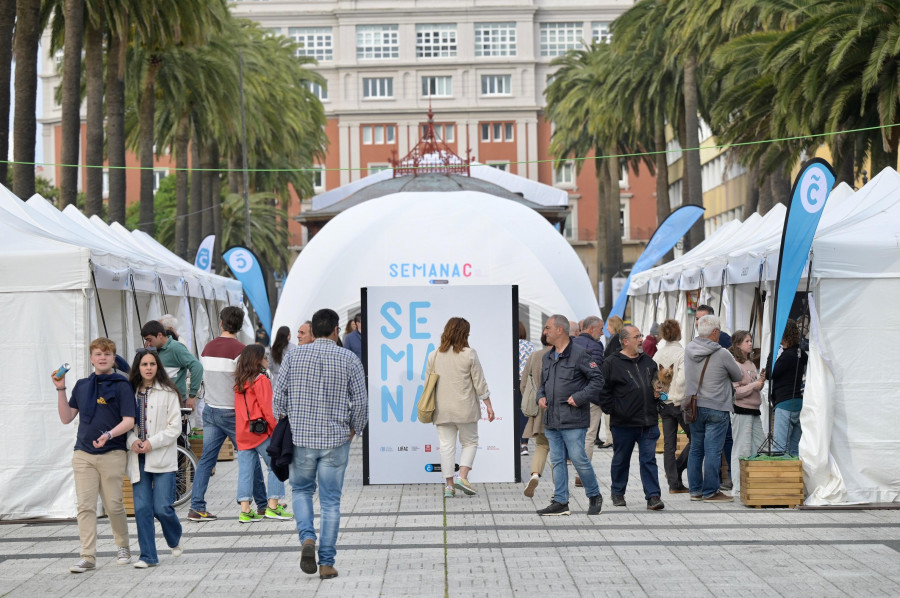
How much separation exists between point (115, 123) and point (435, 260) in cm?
816

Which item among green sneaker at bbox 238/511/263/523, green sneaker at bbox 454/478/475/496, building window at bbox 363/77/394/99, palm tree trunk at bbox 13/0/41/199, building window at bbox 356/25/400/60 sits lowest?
green sneaker at bbox 238/511/263/523

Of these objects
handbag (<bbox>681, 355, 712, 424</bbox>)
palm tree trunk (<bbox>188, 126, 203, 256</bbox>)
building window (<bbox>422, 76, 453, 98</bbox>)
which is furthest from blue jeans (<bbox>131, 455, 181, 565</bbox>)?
building window (<bbox>422, 76, 453, 98</bbox>)

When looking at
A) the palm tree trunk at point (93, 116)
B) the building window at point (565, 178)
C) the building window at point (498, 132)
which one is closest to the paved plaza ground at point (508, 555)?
the palm tree trunk at point (93, 116)

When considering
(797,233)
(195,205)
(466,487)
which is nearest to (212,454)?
(466,487)

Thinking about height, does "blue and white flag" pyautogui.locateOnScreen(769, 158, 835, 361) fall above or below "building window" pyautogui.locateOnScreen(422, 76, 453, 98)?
below

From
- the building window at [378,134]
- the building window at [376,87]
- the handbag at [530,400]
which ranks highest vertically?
the building window at [376,87]

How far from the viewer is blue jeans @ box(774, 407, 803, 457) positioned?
41.3ft

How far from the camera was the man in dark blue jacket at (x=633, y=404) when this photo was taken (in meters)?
12.0

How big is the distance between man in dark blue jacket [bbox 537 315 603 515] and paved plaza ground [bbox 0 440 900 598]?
0.87ft

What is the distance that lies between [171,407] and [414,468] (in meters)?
5.05

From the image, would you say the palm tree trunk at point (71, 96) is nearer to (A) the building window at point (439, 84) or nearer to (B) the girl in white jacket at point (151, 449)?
(B) the girl in white jacket at point (151, 449)

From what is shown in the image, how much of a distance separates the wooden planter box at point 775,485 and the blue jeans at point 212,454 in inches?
172

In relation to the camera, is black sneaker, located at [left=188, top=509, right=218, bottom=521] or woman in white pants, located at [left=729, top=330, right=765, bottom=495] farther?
woman in white pants, located at [left=729, top=330, right=765, bottom=495]

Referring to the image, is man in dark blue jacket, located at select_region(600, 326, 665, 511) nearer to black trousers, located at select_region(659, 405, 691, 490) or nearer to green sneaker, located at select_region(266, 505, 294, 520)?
black trousers, located at select_region(659, 405, 691, 490)
